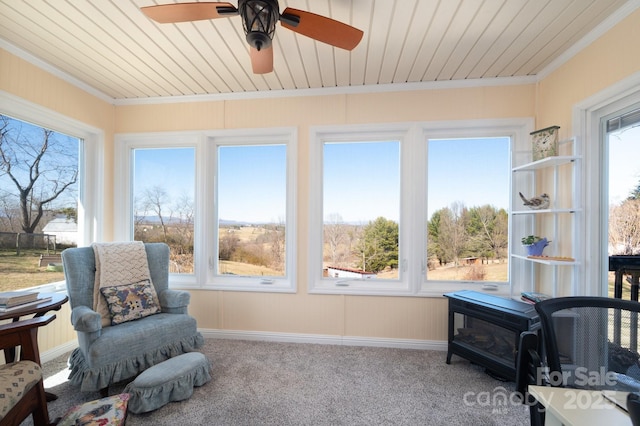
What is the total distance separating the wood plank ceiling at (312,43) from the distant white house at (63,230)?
1.41 m

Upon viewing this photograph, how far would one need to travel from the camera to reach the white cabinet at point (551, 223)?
2014 mm

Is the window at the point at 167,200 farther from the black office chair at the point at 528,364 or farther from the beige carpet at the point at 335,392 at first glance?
the black office chair at the point at 528,364

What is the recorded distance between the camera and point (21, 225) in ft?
7.57

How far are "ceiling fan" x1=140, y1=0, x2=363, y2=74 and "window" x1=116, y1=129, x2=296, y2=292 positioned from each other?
4.55 ft

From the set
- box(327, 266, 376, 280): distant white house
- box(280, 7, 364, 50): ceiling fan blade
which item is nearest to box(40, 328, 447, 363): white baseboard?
box(327, 266, 376, 280): distant white house

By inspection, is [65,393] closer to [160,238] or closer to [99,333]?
[99,333]

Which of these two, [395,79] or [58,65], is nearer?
[58,65]

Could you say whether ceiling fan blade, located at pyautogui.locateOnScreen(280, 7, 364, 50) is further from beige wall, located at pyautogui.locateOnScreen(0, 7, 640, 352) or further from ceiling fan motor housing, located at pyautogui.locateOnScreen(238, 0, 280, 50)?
beige wall, located at pyautogui.locateOnScreen(0, 7, 640, 352)

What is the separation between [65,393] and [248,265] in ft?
5.37

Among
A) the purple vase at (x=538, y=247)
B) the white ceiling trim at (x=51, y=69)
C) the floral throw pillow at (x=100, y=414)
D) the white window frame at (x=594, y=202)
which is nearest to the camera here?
the floral throw pillow at (x=100, y=414)

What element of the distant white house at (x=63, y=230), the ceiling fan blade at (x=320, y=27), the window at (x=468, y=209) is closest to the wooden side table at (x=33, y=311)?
the distant white house at (x=63, y=230)

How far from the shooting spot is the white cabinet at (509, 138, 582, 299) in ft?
6.61

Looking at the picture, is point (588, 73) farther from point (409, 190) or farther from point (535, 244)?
point (409, 190)

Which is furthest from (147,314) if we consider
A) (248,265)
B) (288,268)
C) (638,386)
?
(638,386)
